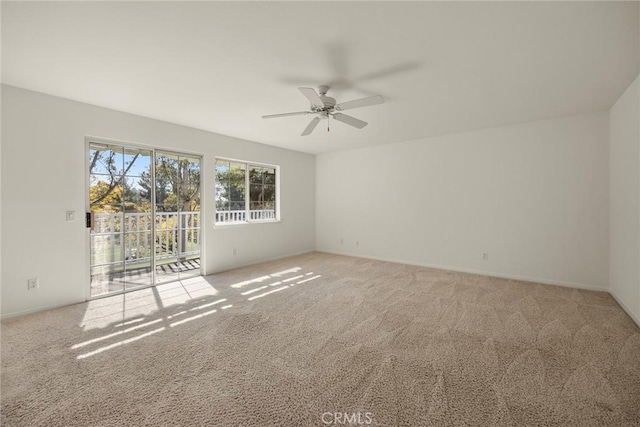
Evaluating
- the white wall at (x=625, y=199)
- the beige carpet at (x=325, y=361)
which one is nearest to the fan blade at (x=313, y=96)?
the beige carpet at (x=325, y=361)

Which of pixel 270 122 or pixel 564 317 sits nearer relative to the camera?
pixel 564 317

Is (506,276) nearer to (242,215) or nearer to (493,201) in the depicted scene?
(493,201)

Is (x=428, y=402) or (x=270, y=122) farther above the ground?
(x=270, y=122)

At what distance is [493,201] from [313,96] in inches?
144

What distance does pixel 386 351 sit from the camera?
2266mm

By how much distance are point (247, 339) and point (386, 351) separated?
1.24 meters

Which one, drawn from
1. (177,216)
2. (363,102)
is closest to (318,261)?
(177,216)

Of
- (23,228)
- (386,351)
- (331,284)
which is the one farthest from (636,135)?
(23,228)

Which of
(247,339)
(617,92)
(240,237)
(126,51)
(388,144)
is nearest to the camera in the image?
(126,51)

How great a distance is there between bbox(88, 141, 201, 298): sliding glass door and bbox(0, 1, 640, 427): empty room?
29 mm

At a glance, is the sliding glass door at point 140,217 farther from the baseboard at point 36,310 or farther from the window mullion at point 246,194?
the window mullion at point 246,194

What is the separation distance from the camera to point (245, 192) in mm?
5512

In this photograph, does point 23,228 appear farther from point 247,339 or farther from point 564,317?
point 564,317

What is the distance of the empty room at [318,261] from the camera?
1.78 m
